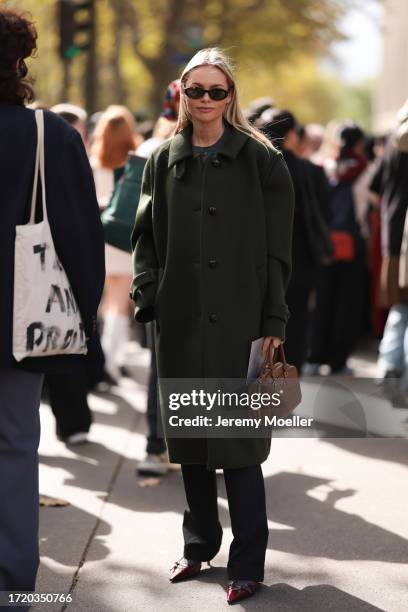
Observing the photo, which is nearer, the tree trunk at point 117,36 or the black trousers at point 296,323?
the black trousers at point 296,323

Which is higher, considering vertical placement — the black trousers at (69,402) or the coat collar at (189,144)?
the coat collar at (189,144)

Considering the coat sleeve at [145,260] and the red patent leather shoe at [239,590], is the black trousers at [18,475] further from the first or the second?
the red patent leather shoe at [239,590]

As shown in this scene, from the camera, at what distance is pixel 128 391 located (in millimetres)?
9023

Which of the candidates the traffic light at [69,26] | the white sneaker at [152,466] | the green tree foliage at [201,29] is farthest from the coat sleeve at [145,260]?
the green tree foliage at [201,29]

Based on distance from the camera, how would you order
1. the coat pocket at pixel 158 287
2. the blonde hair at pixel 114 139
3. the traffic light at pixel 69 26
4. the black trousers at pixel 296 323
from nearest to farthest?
the coat pocket at pixel 158 287, the blonde hair at pixel 114 139, the black trousers at pixel 296 323, the traffic light at pixel 69 26

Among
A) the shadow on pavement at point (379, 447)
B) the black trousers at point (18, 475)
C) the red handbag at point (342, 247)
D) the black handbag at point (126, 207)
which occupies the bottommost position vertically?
the shadow on pavement at point (379, 447)

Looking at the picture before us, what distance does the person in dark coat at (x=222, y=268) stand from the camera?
431 cm

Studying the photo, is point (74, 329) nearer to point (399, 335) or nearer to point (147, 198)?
point (147, 198)

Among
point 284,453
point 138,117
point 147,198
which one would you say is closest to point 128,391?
point 284,453

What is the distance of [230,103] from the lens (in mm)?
4457

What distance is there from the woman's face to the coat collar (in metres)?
0.10

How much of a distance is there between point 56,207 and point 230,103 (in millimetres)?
897

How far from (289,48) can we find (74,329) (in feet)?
85.2

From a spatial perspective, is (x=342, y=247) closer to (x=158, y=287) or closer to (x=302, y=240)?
(x=302, y=240)
